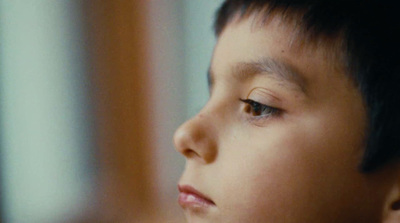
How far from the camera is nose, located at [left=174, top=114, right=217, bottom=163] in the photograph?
24.5 inches

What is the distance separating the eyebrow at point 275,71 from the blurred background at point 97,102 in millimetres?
503

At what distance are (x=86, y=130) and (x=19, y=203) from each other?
234 mm

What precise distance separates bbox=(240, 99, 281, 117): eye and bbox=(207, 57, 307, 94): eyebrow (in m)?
0.03

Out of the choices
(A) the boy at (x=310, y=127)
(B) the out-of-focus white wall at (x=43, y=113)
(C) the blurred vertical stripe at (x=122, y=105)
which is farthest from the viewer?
(C) the blurred vertical stripe at (x=122, y=105)

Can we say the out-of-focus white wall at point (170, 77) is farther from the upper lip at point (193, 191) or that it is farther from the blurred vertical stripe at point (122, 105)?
the upper lip at point (193, 191)

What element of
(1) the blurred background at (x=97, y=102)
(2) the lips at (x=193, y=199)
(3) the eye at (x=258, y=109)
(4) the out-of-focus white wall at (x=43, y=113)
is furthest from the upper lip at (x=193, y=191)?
(4) the out-of-focus white wall at (x=43, y=113)

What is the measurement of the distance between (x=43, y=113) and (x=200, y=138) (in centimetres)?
66

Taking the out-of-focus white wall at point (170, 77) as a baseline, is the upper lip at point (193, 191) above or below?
below

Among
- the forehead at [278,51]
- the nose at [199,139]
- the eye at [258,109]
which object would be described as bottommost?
the nose at [199,139]

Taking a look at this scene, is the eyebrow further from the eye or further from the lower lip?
the lower lip

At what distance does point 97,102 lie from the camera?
50.6 inches

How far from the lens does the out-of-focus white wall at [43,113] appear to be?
113cm

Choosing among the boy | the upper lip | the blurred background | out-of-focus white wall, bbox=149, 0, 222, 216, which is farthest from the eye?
out-of-focus white wall, bbox=149, 0, 222, 216

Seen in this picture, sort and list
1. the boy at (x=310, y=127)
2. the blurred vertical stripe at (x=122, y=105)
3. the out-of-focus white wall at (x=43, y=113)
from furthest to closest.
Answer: the blurred vertical stripe at (x=122, y=105) → the out-of-focus white wall at (x=43, y=113) → the boy at (x=310, y=127)
